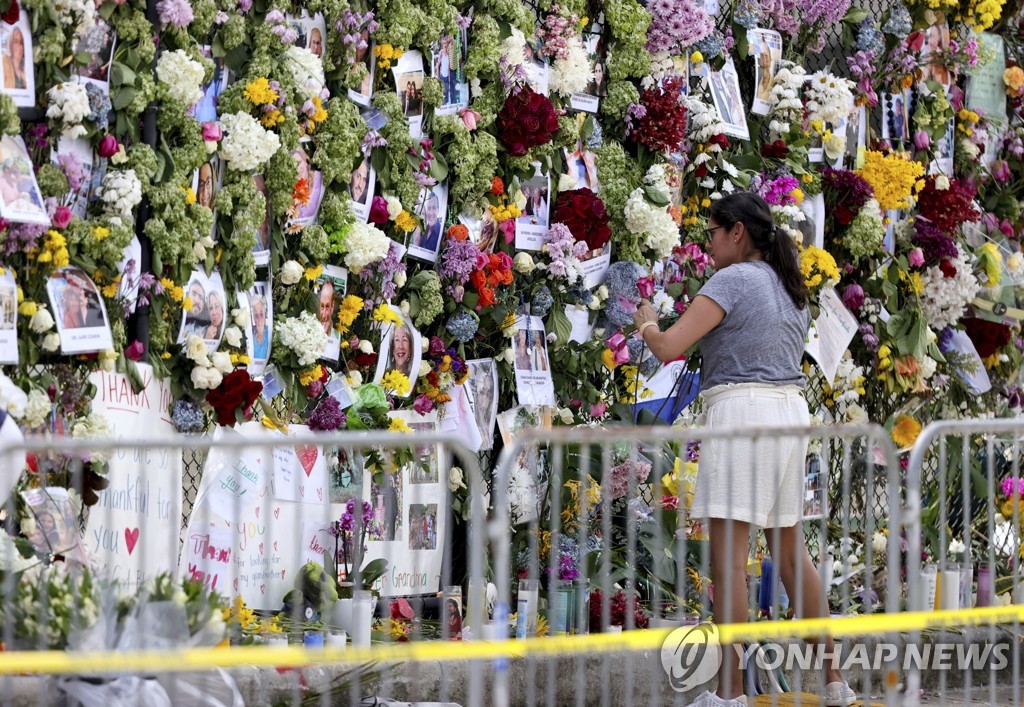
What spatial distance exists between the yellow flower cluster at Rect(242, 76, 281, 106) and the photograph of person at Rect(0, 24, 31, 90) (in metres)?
0.76

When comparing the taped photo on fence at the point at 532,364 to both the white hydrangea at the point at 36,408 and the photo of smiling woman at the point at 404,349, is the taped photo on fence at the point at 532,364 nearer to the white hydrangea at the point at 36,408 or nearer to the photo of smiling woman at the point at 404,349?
the photo of smiling woman at the point at 404,349

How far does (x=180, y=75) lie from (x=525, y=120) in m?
1.48

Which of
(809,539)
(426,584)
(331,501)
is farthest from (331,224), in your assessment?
(809,539)

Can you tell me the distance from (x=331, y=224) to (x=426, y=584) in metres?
1.33

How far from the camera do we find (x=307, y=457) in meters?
5.34

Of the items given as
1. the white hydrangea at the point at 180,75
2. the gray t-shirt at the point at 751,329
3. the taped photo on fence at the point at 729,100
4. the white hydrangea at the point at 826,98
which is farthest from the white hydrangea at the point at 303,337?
the white hydrangea at the point at 826,98

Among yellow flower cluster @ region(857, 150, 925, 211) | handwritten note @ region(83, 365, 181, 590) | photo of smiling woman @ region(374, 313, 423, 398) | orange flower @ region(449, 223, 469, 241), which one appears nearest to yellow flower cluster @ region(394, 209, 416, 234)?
orange flower @ region(449, 223, 469, 241)

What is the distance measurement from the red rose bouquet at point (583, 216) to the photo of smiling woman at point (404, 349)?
819mm

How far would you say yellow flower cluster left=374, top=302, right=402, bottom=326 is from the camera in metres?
5.59

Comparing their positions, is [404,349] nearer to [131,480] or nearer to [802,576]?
[131,480]

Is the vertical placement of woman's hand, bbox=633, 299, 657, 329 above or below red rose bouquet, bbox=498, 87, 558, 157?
below

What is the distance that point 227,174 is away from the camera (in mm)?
5137

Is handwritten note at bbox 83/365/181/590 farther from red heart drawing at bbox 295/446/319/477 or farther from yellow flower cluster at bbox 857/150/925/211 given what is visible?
yellow flower cluster at bbox 857/150/925/211

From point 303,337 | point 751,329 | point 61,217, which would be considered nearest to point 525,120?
point 303,337
